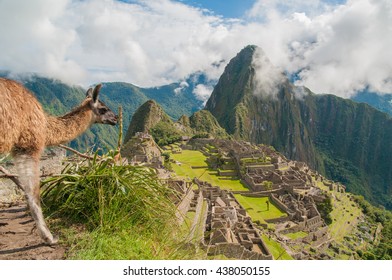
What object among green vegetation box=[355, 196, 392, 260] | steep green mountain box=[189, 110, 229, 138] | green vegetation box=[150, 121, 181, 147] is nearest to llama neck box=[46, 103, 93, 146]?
green vegetation box=[355, 196, 392, 260]

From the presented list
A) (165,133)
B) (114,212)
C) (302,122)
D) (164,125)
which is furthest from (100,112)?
(302,122)

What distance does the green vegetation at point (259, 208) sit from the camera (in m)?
22.5

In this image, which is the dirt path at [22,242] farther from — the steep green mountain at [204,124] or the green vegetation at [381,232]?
the steep green mountain at [204,124]

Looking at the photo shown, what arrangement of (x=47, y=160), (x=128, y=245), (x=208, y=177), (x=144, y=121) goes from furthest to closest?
(x=144, y=121) → (x=208, y=177) → (x=47, y=160) → (x=128, y=245)

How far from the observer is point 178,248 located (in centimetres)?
253

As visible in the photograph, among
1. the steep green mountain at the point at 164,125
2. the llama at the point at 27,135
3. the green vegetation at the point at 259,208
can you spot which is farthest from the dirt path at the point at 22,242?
the steep green mountain at the point at 164,125

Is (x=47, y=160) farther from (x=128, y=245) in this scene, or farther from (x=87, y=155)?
(x=128, y=245)

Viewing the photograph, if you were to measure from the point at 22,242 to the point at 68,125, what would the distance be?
4.17 ft

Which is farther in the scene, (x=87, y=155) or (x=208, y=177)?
(x=208, y=177)

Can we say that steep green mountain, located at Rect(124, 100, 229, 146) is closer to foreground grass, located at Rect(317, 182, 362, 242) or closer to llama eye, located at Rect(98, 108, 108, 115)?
foreground grass, located at Rect(317, 182, 362, 242)

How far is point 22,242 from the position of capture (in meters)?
2.33

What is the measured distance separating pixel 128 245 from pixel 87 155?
133cm

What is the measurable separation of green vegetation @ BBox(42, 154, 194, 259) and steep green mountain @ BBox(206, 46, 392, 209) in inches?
4118
